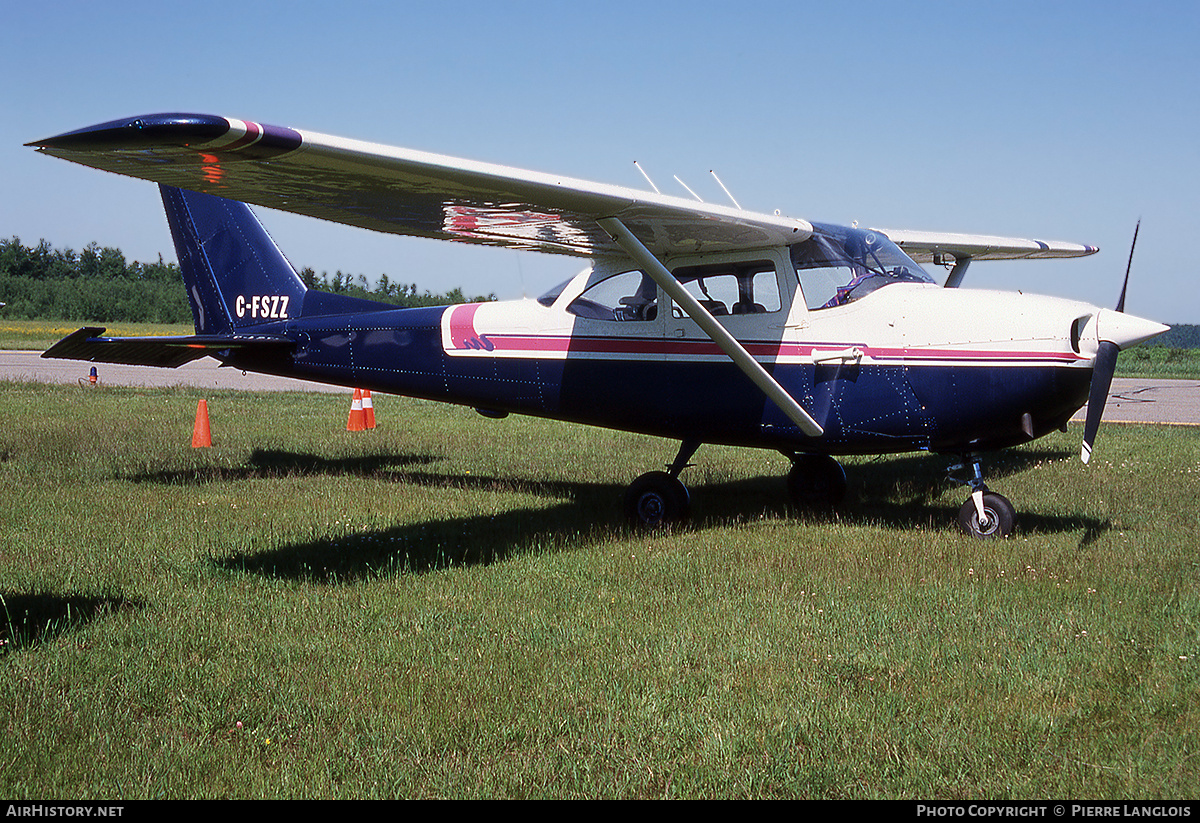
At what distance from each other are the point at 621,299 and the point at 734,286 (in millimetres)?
1048

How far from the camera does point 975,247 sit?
36.7 feet

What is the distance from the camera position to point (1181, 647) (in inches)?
182

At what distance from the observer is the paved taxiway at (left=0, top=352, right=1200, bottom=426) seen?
18906 millimetres

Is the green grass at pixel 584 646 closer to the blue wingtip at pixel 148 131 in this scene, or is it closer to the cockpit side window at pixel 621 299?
the cockpit side window at pixel 621 299

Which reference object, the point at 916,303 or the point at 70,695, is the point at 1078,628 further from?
the point at 70,695

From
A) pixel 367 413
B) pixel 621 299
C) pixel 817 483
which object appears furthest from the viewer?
pixel 367 413

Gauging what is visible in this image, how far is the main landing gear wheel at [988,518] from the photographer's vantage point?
7297mm

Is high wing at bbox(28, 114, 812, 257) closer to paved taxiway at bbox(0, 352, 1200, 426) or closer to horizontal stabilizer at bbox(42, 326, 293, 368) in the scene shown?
horizontal stabilizer at bbox(42, 326, 293, 368)

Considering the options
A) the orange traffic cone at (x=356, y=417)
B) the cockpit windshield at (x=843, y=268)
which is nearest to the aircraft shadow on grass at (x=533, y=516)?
the cockpit windshield at (x=843, y=268)

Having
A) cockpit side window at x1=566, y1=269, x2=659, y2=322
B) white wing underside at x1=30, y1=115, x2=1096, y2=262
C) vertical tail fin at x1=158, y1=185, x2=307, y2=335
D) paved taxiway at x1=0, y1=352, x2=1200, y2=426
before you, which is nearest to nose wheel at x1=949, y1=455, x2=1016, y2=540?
white wing underside at x1=30, y1=115, x2=1096, y2=262

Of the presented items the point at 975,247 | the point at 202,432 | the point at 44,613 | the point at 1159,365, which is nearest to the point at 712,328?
the point at 44,613

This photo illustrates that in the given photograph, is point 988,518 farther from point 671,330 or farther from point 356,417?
point 356,417

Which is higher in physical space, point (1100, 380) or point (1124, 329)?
point (1124, 329)
